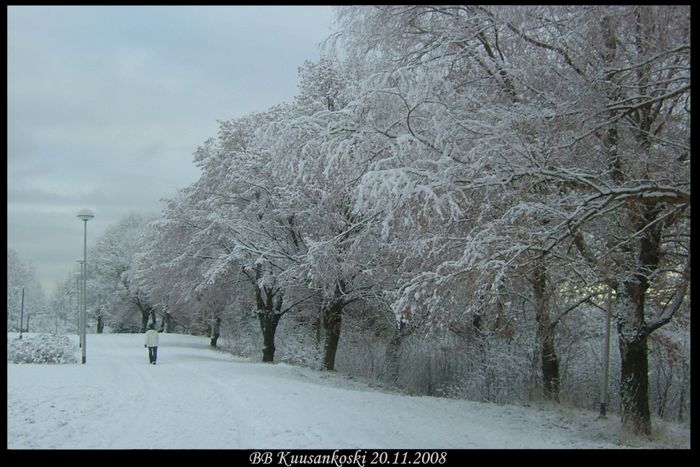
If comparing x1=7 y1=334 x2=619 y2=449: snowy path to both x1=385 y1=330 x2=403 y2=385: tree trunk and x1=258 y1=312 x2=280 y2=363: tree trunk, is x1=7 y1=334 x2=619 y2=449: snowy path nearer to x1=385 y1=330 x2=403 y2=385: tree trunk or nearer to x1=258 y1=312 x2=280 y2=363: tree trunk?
x1=385 y1=330 x2=403 y2=385: tree trunk

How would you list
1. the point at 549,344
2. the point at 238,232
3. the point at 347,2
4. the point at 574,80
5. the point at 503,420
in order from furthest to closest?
the point at 238,232
the point at 549,344
the point at 503,420
the point at 347,2
the point at 574,80

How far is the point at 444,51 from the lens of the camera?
996 centimetres

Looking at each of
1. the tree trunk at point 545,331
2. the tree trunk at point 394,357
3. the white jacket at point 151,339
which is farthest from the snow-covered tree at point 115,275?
the tree trunk at point 545,331

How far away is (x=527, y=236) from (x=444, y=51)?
346 centimetres

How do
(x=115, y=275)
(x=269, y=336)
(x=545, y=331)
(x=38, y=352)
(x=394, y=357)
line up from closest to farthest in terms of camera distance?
(x=545, y=331) < (x=38, y=352) < (x=394, y=357) < (x=269, y=336) < (x=115, y=275)

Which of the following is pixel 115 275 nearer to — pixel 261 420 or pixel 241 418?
pixel 241 418

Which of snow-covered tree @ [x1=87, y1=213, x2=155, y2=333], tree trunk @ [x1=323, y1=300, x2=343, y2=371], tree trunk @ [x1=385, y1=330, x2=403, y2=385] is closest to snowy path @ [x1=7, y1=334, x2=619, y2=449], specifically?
tree trunk @ [x1=323, y1=300, x2=343, y2=371]

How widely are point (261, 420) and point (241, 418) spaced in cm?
40

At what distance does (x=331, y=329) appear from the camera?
2089 centimetres

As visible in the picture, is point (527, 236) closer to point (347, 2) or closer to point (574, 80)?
point (574, 80)

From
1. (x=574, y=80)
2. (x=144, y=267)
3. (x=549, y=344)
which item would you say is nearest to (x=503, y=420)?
(x=549, y=344)

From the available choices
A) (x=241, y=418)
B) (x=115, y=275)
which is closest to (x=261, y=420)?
(x=241, y=418)

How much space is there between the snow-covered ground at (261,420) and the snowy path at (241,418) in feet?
0.06

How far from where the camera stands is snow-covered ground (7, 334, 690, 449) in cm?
812
